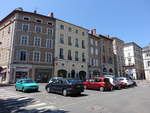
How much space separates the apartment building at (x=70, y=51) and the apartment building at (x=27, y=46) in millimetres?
1657

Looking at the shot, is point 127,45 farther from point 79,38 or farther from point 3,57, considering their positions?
point 3,57

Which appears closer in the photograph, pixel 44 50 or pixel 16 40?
pixel 16 40

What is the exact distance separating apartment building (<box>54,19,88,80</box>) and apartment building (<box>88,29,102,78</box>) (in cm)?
181

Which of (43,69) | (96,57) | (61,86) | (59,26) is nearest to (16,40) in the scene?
(43,69)

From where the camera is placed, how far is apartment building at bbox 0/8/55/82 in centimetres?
2703

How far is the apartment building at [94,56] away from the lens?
38.6 metres

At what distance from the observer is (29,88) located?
572 inches

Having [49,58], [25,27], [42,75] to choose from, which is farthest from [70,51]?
[25,27]

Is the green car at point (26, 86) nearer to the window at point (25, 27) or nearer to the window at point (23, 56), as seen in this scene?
the window at point (23, 56)

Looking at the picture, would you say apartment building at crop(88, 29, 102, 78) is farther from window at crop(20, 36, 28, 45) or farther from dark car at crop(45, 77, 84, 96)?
dark car at crop(45, 77, 84, 96)

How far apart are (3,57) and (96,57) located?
24.9 metres

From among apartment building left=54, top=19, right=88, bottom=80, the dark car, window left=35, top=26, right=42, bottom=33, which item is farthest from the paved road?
window left=35, top=26, right=42, bottom=33

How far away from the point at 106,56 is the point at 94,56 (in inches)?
252

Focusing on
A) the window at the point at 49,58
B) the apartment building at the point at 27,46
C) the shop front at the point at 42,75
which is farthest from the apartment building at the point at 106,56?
the shop front at the point at 42,75
